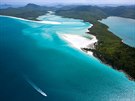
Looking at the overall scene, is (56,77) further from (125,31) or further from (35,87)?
(125,31)

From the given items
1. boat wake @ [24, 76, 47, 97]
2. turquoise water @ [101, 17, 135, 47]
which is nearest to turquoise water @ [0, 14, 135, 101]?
boat wake @ [24, 76, 47, 97]

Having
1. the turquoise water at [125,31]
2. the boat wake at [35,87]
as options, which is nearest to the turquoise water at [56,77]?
the boat wake at [35,87]

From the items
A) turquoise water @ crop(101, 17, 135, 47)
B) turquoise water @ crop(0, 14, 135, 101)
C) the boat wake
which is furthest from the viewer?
turquoise water @ crop(101, 17, 135, 47)

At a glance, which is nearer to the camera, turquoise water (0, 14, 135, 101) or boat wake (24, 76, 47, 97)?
boat wake (24, 76, 47, 97)

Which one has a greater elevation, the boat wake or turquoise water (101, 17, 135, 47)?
the boat wake

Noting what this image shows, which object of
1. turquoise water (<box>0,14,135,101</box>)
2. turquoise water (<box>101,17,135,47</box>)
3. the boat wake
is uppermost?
the boat wake

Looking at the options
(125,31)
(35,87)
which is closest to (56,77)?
(35,87)

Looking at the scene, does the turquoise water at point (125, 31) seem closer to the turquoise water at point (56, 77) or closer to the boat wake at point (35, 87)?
the turquoise water at point (56, 77)

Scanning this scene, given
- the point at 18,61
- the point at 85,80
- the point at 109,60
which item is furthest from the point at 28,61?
the point at 109,60

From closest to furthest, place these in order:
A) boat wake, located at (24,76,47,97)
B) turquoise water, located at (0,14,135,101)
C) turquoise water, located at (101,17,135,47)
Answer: boat wake, located at (24,76,47,97) < turquoise water, located at (0,14,135,101) < turquoise water, located at (101,17,135,47)

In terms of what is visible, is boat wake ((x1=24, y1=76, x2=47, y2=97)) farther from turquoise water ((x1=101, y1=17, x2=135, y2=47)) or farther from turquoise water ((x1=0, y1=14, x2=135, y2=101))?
turquoise water ((x1=101, y1=17, x2=135, y2=47))
